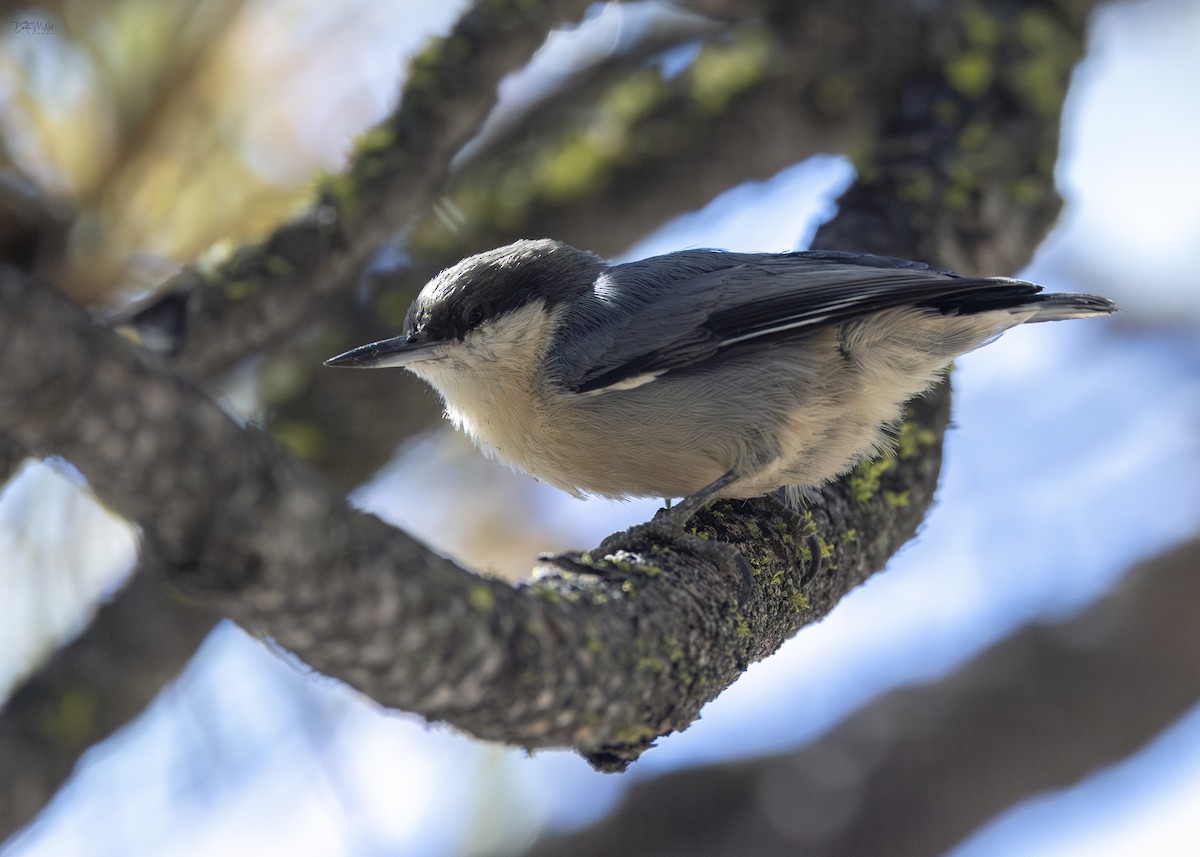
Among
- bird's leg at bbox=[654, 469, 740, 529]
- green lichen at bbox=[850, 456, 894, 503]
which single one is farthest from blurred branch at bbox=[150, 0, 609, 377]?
green lichen at bbox=[850, 456, 894, 503]

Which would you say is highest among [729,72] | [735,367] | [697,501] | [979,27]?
[979,27]

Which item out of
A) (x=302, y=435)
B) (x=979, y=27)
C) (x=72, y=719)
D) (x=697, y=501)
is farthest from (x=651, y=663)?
(x=979, y=27)

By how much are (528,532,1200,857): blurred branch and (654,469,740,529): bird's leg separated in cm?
212

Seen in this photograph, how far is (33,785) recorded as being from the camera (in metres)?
3.06

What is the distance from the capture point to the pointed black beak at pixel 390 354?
3.29 metres

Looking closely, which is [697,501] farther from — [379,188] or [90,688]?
[90,688]

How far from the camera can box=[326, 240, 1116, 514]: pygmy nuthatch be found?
3127 millimetres

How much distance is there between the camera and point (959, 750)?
4.81 metres

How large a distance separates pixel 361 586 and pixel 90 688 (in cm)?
230

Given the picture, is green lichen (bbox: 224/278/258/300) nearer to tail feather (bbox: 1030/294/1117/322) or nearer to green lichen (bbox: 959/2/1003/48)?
tail feather (bbox: 1030/294/1117/322)

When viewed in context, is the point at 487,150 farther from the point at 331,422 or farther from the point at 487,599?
the point at 487,599

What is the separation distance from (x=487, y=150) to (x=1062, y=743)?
3580mm

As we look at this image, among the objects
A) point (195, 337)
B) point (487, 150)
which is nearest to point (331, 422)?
point (195, 337)

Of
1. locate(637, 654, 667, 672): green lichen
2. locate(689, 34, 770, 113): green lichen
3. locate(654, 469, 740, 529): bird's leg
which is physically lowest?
locate(637, 654, 667, 672): green lichen
